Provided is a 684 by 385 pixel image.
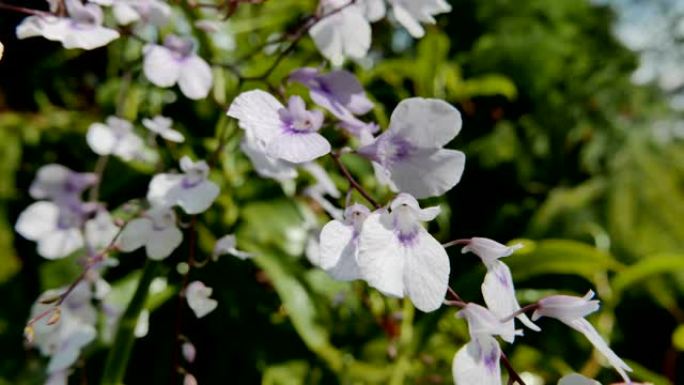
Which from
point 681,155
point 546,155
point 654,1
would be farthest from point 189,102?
point 654,1

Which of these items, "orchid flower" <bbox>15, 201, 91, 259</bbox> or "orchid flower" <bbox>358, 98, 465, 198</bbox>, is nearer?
"orchid flower" <bbox>358, 98, 465, 198</bbox>

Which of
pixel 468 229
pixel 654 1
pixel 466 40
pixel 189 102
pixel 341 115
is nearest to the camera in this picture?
pixel 341 115

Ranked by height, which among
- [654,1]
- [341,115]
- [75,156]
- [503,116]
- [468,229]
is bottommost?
[654,1]

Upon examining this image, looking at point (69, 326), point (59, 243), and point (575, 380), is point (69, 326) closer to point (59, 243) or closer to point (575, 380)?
point (59, 243)

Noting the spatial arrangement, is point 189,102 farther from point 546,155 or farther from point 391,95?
point 546,155

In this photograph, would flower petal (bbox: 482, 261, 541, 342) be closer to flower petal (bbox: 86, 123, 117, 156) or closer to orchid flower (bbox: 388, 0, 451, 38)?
orchid flower (bbox: 388, 0, 451, 38)

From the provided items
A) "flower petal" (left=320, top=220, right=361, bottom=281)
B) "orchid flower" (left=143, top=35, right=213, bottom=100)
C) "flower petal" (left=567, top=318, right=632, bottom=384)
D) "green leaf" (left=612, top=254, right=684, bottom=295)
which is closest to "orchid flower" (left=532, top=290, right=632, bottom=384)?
"flower petal" (left=567, top=318, right=632, bottom=384)

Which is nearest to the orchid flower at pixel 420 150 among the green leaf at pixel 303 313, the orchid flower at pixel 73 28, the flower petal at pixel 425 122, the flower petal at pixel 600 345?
the flower petal at pixel 425 122
